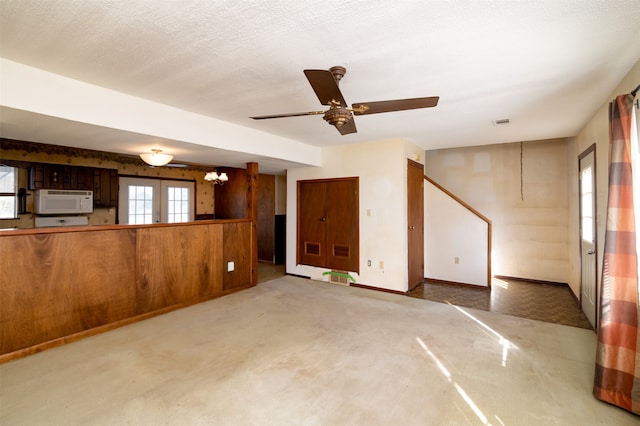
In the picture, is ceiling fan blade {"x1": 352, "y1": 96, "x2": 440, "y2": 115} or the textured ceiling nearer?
the textured ceiling

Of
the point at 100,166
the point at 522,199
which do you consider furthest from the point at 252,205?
the point at 522,199

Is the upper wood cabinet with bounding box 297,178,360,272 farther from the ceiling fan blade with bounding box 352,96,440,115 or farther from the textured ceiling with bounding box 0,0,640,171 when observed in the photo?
the ceiling fan blade with bounding box 352,96,440,115

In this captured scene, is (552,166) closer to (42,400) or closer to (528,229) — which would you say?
(528,229)

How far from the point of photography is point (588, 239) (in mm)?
3715

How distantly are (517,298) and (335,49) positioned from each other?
14.5 feet

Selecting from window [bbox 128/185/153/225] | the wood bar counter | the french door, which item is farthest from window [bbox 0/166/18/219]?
the wood bar counter

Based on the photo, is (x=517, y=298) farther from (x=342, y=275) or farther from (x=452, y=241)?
(x=342, y=275)

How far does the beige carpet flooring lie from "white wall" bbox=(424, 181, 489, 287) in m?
1.50

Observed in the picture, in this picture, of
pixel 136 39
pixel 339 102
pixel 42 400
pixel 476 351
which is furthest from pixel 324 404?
pixel 136 39

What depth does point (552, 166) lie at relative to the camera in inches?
207

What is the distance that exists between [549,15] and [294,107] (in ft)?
7.38

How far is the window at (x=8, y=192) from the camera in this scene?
4.66 m

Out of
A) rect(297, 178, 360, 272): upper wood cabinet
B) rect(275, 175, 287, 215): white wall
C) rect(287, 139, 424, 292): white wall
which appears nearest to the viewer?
rect(287, 139, 424, 292): white wall

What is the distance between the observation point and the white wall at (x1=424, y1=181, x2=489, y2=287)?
16.6 ft
